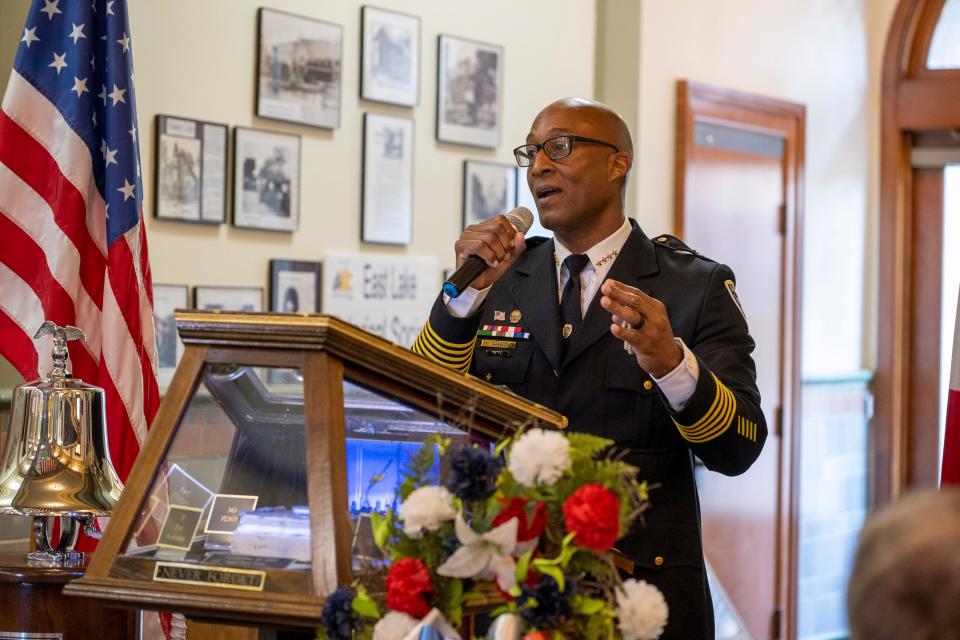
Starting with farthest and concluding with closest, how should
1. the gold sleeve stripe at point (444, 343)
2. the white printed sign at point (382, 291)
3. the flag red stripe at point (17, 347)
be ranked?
the white printed sign at point (382, 291) → the flag red stripe at point (17, 347) → the gold sleeve stripe at point (444, 343)

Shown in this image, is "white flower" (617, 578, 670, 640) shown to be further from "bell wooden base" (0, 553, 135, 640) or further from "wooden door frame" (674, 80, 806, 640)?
"wooden door frame" (674, 80, 806, 640)

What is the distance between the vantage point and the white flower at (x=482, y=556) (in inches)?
49.7

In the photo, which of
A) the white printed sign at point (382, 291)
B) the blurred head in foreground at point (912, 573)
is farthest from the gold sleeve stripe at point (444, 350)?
the white printed sign at point (382, 291)

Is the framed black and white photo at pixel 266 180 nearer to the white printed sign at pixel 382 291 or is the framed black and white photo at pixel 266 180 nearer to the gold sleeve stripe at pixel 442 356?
the white printed sign at pixel 382 291

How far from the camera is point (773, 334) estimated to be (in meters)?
5.46

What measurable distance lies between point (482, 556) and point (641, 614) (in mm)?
168

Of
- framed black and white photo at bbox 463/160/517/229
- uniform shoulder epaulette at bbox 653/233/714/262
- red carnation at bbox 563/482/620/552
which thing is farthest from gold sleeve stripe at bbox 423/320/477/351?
framed black and white photo at bbox 463/160/517/229

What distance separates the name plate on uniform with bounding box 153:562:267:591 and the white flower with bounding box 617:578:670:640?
1.23 ft

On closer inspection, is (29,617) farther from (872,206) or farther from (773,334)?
(872,206)

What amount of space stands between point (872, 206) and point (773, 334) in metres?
1.10

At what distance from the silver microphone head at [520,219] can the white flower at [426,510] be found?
0.88 metres

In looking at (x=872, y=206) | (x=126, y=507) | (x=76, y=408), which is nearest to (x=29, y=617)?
(x=76, y=408)

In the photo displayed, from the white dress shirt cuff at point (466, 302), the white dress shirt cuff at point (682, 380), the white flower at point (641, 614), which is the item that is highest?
the white dress shirt cuff at point (466, 302)

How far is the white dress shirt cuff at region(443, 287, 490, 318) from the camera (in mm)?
2043
